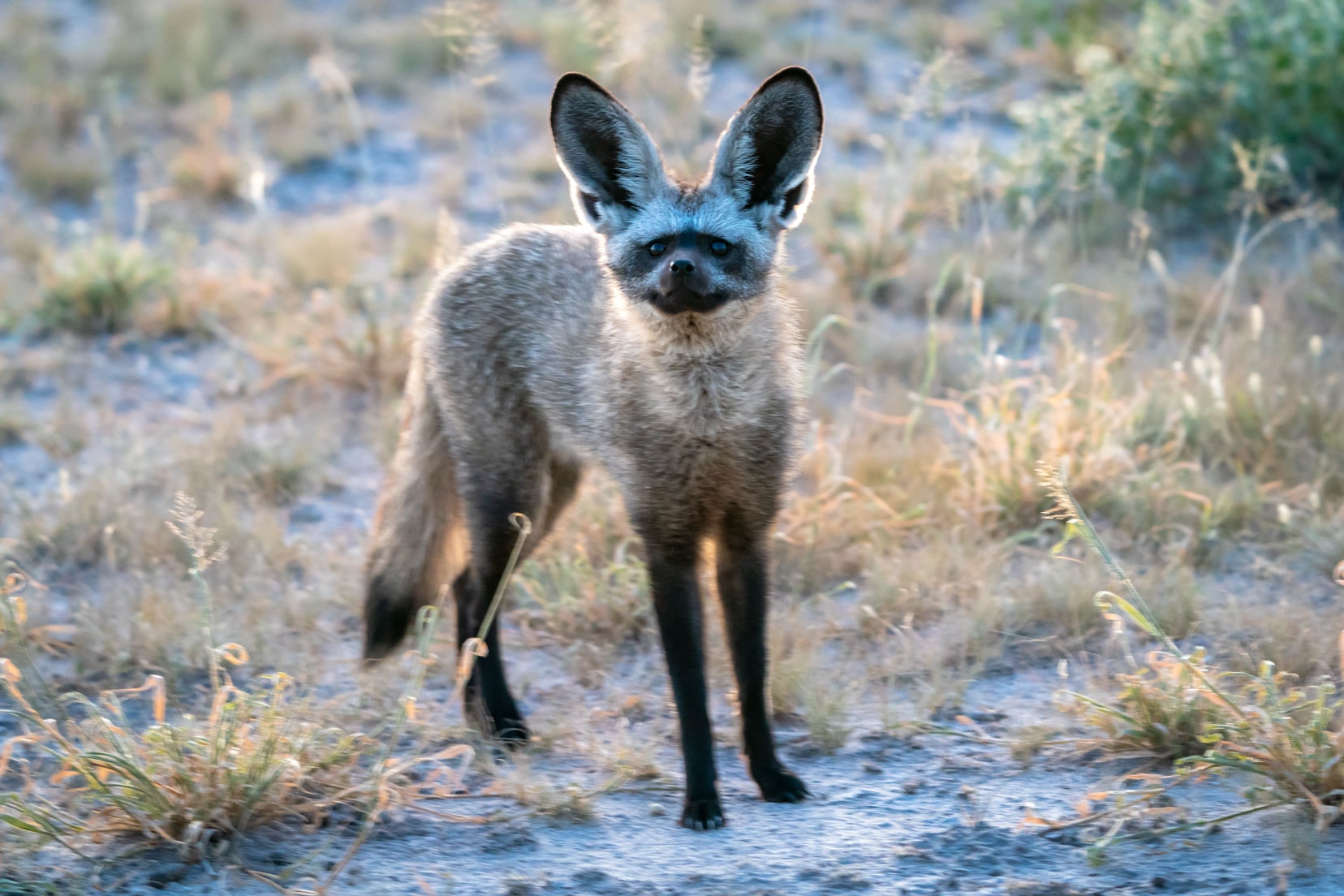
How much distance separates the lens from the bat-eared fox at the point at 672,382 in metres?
3.56

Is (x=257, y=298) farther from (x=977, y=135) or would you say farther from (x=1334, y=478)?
(x=1334, y=478)

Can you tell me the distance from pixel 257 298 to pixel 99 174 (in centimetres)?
235

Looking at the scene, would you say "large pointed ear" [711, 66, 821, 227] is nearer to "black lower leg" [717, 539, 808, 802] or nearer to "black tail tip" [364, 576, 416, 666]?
"black lower leg" [717, 539, 808, 802]

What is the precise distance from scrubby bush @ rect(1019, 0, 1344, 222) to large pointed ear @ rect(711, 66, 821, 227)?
321 centimetres

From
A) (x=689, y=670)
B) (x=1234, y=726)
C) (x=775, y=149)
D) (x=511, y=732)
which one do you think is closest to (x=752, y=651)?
(x=689, y=670)

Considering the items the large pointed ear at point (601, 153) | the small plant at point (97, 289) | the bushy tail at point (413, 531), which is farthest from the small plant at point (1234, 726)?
the small plant at point (97, 289)

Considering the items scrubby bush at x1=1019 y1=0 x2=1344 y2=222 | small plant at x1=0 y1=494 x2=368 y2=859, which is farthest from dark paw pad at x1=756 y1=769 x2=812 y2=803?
scrubby bush at x1=1019 y1=0 x2=1344 y2=222

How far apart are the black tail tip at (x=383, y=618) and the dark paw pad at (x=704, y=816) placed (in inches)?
49.8

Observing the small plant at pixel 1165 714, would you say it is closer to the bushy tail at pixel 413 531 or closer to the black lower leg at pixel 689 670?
the black lower leg at pixel 689 670

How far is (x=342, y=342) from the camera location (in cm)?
644

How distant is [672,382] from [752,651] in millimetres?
776

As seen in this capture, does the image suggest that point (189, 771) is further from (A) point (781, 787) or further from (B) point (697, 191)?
(B) point (697, 191)

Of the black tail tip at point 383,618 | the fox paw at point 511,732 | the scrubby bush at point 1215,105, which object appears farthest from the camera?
the scrubby bush at point 1215,105

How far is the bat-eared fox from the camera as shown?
356 centimetres
